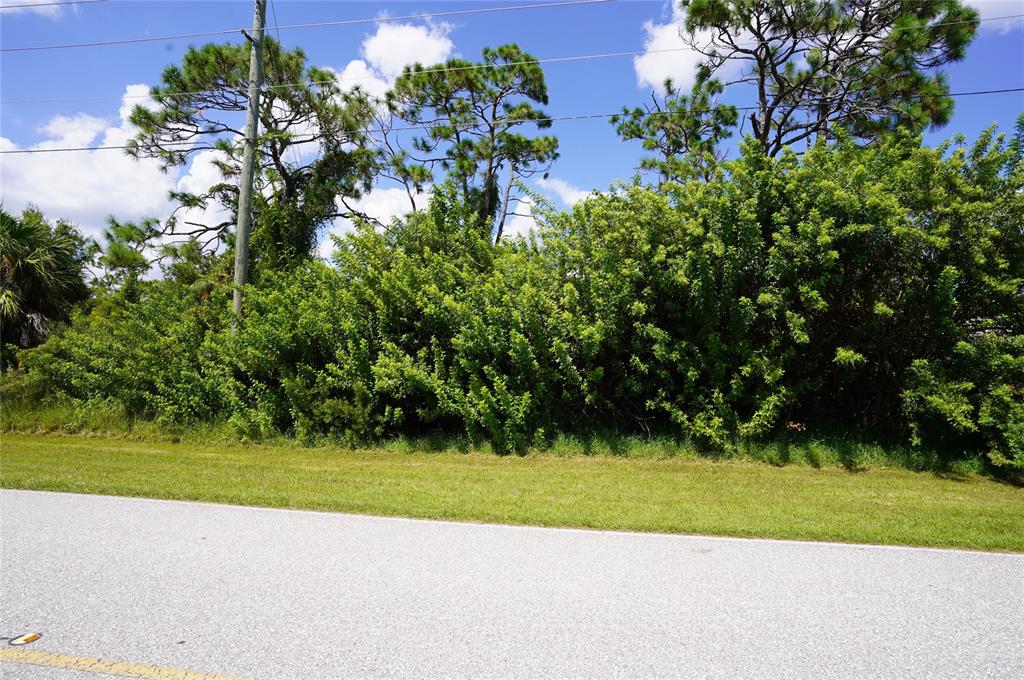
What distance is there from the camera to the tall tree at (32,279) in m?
16.0

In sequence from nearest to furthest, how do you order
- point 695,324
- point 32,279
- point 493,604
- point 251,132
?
point 493,604
point 695,324
point 251,132
point 32,279

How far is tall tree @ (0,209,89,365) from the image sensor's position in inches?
631

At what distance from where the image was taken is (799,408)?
1127 cm

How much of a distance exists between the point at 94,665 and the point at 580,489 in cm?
593

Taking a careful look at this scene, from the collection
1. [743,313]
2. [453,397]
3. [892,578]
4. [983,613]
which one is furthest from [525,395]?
[983,613]

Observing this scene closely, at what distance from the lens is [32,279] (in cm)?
1647

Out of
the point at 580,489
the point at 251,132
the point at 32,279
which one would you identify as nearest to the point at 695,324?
the point at 580,489

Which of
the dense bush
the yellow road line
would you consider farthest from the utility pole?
the yellow road line

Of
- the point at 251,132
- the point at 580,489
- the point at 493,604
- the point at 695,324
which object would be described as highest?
the point at 251,132

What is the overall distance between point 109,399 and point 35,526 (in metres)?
9.54

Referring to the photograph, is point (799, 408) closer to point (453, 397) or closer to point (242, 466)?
point (453, 397)

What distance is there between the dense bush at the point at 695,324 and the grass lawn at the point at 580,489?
3.39 feet

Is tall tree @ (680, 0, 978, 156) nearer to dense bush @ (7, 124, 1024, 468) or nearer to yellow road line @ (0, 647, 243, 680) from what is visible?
dense bush @ (7, 124, 1024, 468)

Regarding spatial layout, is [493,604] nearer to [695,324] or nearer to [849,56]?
[695,324]
